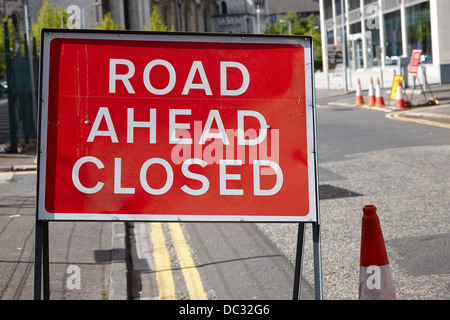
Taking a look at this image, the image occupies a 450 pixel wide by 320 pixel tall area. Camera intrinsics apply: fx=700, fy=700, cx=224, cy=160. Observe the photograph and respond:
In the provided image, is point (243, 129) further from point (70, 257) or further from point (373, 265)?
point (70, 257)

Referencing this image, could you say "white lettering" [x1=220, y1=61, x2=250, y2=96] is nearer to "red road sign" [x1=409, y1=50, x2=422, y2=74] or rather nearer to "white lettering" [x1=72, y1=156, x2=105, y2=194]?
"white lettering" [x1=72, y1=156, x2=105, y2=194]

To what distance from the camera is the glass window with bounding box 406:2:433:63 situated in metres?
36.0

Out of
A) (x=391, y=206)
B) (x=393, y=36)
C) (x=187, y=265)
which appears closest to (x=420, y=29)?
(x=393, y=36)

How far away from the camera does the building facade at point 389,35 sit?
34500mm

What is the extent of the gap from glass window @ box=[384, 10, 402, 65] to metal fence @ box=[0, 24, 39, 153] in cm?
2545

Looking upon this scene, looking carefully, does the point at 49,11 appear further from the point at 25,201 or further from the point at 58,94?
the point at 58,94

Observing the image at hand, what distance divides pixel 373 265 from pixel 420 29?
35.4 metres

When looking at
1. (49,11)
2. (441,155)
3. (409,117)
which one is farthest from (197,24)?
(441,155)

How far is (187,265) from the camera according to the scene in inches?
249

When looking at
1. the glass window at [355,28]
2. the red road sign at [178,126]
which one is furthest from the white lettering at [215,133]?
the glass window at [355,28]

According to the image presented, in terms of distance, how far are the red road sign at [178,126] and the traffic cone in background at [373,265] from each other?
0.35 m

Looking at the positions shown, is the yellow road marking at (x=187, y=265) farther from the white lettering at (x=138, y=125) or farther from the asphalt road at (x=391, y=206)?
the white lettering at (x=138, y=125)

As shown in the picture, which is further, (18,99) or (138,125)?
(18,99)
